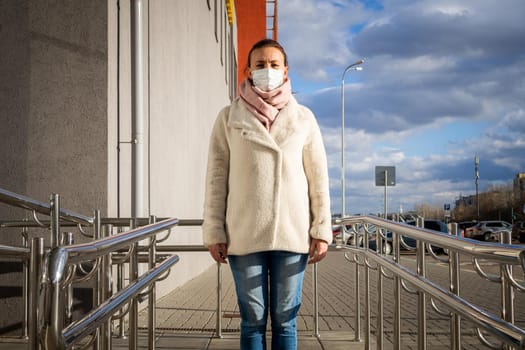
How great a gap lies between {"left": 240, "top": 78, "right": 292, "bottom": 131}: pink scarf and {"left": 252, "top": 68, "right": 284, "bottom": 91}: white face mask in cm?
3

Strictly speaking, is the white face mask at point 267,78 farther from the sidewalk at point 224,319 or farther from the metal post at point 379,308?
the sidewalk at point 224,319

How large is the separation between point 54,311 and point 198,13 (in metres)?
12.9

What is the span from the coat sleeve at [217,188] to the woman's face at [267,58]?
0.92 feet

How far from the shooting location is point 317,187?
2836mm

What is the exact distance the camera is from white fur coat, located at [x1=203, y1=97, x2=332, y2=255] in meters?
2.72

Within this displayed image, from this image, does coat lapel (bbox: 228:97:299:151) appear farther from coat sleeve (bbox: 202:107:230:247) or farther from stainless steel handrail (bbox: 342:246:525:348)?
stainless steel handrail (bbox: 342:246:525:348)

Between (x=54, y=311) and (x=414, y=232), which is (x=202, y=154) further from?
(x=54, y=311)

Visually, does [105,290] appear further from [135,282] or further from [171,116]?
[171,116]

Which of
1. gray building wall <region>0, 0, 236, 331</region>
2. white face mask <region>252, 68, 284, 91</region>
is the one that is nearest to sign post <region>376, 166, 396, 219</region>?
gray building wall <region>0, 0, 236, 331</region>

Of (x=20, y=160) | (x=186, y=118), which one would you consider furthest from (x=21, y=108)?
(x=186, y=118)

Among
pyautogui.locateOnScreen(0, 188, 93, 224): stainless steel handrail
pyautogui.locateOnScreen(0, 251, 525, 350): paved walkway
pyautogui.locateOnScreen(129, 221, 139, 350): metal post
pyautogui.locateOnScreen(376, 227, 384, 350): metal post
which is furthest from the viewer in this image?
pyautogui.locateOnScreen(0, 251, 525, 350): paved walkway

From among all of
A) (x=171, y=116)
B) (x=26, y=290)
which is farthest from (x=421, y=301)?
(x=171, y=116)

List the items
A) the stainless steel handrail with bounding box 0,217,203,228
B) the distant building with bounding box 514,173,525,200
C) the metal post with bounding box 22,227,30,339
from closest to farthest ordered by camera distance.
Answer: the metal post with bounding box 22,227,30,339, the stainless steel handrail with bounding box 0,217,203,228, the distant building with bounding box 514,173,525,200

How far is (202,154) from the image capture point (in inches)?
577
